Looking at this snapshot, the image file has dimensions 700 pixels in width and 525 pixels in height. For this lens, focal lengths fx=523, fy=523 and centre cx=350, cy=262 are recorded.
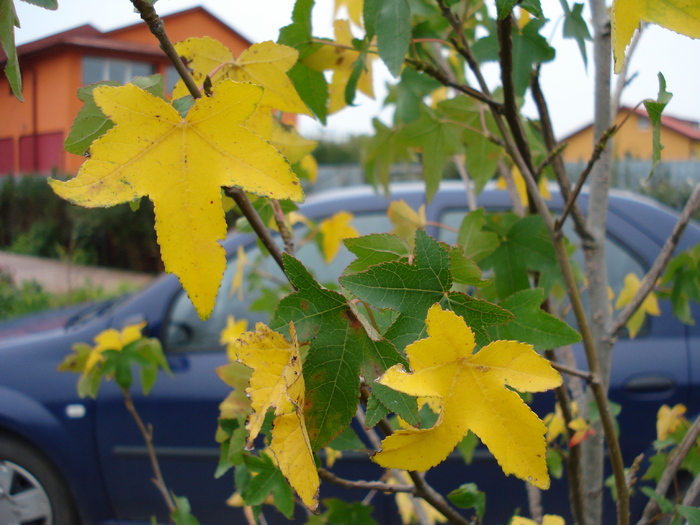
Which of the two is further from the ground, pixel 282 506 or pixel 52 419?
pixel 282 506

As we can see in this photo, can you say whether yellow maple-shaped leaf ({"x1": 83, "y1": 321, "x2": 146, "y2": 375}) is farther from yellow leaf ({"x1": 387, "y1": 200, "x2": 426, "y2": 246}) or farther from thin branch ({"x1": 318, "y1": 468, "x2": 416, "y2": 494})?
thin branch ({"x1": 318, "y1": 468, "x2": 416, "y2": 494})

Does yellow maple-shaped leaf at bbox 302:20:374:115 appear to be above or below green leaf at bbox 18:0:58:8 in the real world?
above

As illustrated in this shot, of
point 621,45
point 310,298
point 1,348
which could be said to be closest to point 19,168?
point 310,298

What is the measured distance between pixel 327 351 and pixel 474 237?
35cm

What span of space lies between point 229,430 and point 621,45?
653mm

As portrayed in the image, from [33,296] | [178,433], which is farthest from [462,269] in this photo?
[33,296]

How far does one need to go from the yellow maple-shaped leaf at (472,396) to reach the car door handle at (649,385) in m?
1.96

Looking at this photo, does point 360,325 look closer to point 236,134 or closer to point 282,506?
point 236,134

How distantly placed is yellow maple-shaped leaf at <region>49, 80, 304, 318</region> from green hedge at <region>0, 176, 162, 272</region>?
7.23m

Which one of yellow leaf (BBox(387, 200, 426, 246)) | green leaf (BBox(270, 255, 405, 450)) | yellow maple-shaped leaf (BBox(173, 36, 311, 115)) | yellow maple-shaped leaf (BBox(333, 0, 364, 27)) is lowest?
green leaf (BBox(270, 255, 405, 450))

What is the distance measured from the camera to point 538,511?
0.98 m

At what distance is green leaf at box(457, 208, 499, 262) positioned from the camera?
2.26ft

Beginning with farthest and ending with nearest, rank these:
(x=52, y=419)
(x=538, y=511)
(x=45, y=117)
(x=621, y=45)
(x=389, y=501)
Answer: (x=52, y=419)
(x=389, y=501)
(x=538, y=511)
(x=45, y=117)
(x=621, y=45)

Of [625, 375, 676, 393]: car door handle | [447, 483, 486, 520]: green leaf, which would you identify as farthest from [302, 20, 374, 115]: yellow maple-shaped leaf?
[625, 375, 676, 393]: car door handle
